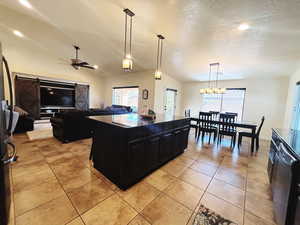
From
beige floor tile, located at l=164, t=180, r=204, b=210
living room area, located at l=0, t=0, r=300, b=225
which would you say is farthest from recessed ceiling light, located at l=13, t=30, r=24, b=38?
beige floor tile, located at l=164, t=180, r=204, b=210

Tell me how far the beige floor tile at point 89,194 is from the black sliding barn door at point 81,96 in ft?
21.8

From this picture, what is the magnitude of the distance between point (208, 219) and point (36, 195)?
2.19 metres

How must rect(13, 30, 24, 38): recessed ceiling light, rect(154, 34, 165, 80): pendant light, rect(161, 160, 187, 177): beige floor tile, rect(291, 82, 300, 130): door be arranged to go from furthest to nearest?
rect(13, 30, 24, 38): recessed ceiling light → rect(291, 82, 300, 130): door → rect(154, 34, 165, 80): pendant light → rect(161, 160, 187, 177): beige floor tile

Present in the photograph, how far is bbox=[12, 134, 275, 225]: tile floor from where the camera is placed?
150 cm

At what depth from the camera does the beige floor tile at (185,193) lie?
1.76 m

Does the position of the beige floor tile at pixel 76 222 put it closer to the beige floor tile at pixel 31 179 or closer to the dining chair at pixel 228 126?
the beige floor tile at pixel 31 179

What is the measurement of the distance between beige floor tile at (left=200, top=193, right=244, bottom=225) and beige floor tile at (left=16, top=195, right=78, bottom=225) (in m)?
1.65

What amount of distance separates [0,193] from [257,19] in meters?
4.09

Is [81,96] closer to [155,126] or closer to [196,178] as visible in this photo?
[155,126]

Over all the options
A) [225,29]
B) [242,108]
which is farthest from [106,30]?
[242,108]

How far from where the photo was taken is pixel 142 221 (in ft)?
4.76

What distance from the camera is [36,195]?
175 centimetres

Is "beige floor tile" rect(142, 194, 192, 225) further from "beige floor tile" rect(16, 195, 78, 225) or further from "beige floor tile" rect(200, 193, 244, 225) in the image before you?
"beige floor tile" rect(16, 195, 78, 225)

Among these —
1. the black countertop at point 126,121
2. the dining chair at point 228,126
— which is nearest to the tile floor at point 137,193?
the black countertop at point 126,121
